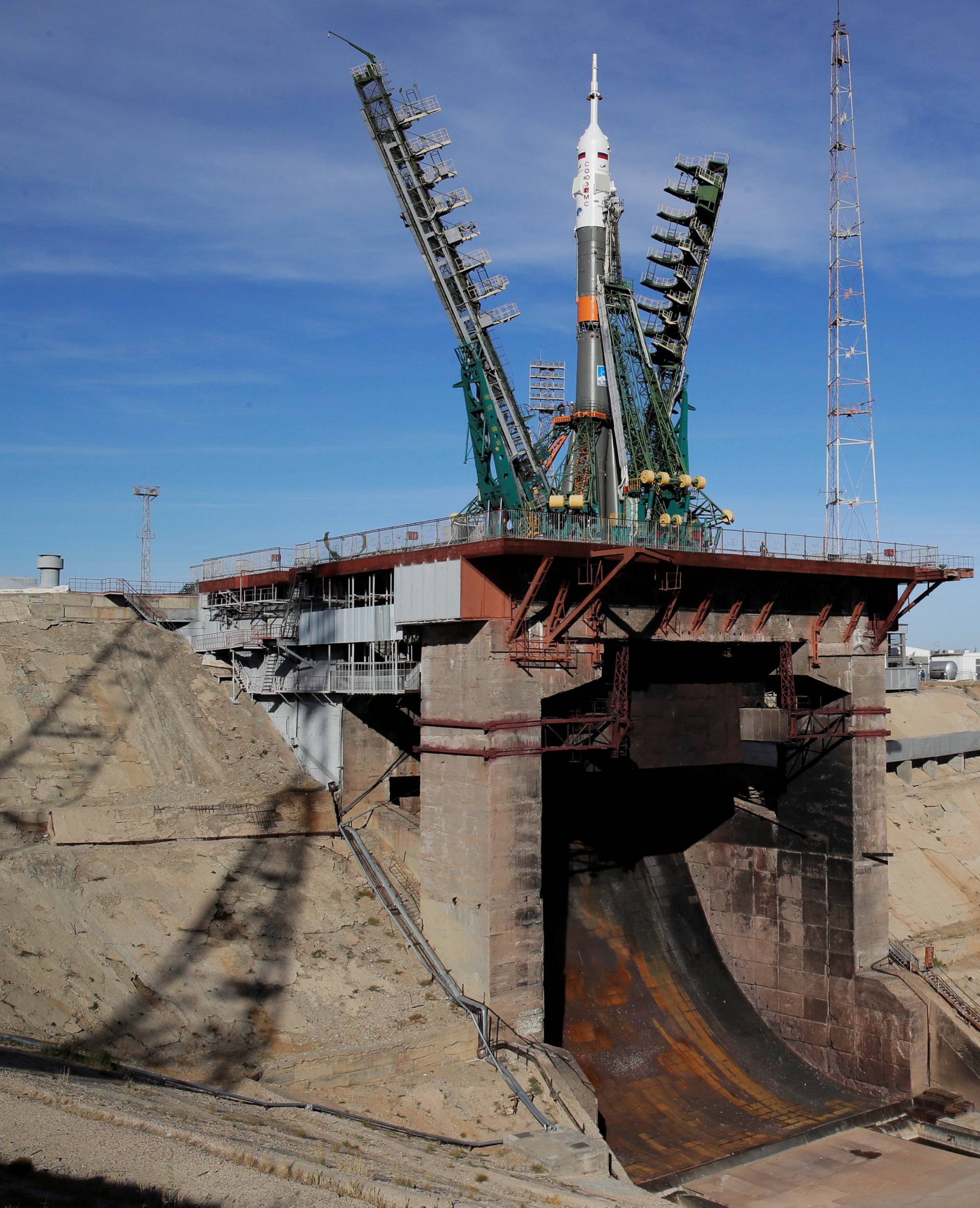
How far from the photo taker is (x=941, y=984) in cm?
4200

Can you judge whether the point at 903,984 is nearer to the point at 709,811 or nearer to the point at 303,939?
the point at 709,811

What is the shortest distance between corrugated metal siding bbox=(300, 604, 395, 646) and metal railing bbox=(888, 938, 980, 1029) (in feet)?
75.0

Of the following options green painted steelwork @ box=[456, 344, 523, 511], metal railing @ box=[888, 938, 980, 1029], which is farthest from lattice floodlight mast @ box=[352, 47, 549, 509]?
metal railing @ box=[888, 938, 980, 1029]

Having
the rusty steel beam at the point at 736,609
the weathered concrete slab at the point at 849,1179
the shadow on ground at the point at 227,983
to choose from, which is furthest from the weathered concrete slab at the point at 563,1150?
the rusty steel beam at the point at 736,609

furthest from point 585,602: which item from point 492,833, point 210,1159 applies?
point 210,1159

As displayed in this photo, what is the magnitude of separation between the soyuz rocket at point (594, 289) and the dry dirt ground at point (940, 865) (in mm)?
24258

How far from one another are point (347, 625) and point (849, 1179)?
25063 millimetres

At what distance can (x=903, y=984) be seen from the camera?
40688 mm

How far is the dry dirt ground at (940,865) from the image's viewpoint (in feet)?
169

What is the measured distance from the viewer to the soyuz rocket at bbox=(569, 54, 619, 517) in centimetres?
5262

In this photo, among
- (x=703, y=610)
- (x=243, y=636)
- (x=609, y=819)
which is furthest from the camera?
(x=243, y=636)

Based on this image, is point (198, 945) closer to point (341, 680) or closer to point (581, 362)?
point (341, 680)

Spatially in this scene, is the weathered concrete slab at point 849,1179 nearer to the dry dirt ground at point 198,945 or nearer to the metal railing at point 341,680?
the dry dirt ground at point 198,945

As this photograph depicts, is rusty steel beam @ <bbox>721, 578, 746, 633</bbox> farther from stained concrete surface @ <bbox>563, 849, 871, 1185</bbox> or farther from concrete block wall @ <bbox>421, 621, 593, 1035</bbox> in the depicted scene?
stained concrete surface @ <bbox>563, 849, 871, 1185</bbox>
